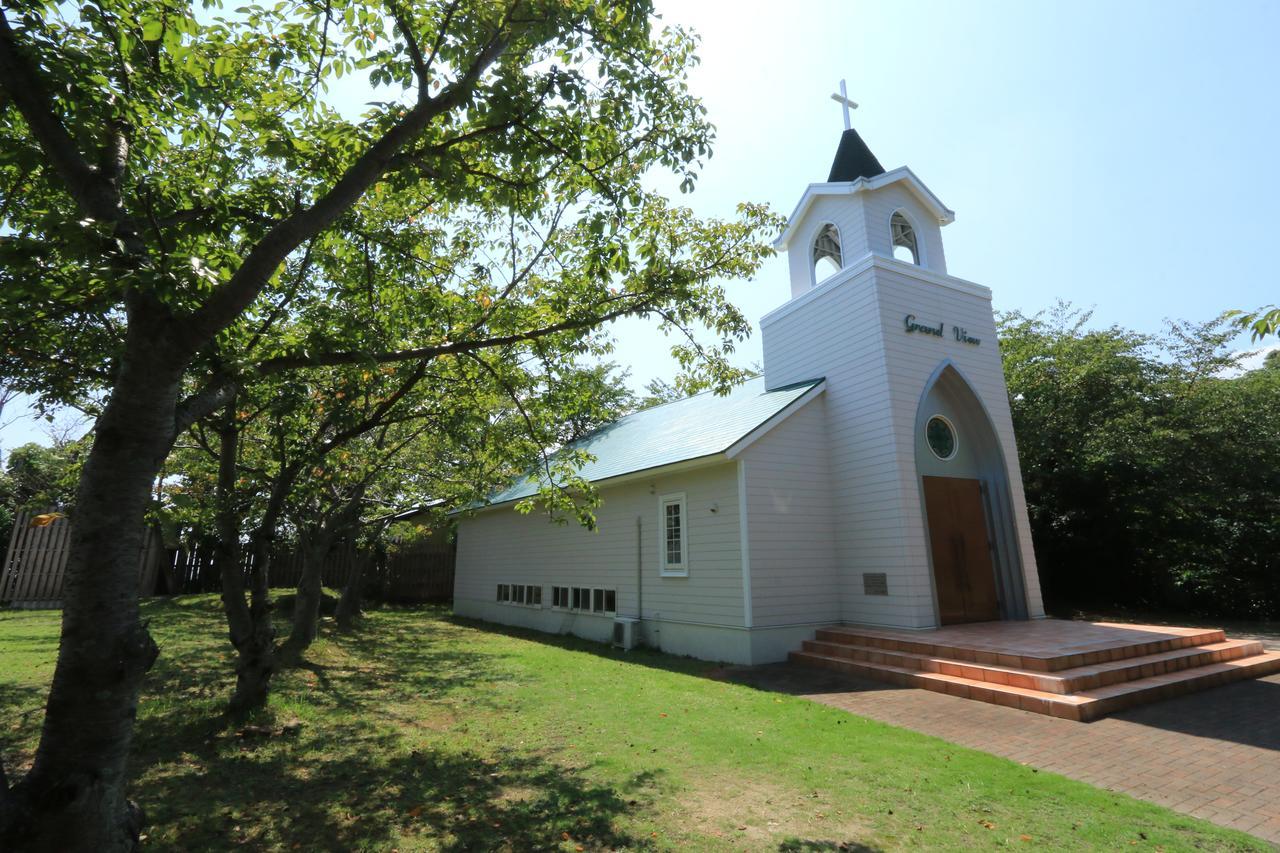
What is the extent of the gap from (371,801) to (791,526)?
8470 millimetres

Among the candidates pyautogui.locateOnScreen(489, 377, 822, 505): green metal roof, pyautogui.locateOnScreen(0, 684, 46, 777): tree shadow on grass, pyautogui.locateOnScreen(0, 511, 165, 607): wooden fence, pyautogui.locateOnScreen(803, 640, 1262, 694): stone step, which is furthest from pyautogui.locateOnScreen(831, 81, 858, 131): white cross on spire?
pyautogui.locateOnScreen(0, 511, 165, 607): wooden fence

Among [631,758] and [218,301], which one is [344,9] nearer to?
[218,301]

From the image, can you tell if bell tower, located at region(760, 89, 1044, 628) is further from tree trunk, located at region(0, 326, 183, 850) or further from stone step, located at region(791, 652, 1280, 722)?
tree trunk, located at region(0, 326, 183, 850)

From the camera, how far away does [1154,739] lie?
6289 mm

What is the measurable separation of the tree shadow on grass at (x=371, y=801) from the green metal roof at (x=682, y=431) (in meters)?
4.20

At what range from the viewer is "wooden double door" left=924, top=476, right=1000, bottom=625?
38.4ft

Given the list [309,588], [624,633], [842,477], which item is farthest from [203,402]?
[842,477]

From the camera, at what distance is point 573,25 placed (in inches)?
197

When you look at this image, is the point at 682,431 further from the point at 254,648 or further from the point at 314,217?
A: the point at 314,217

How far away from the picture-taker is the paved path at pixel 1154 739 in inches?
193

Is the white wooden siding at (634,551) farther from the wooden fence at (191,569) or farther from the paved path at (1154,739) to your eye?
the wooden fence at (191,569)

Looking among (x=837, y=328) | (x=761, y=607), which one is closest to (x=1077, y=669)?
(x=761, y=607)

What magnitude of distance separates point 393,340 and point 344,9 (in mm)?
3289

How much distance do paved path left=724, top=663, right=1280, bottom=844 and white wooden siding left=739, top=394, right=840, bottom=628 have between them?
2.33 m
